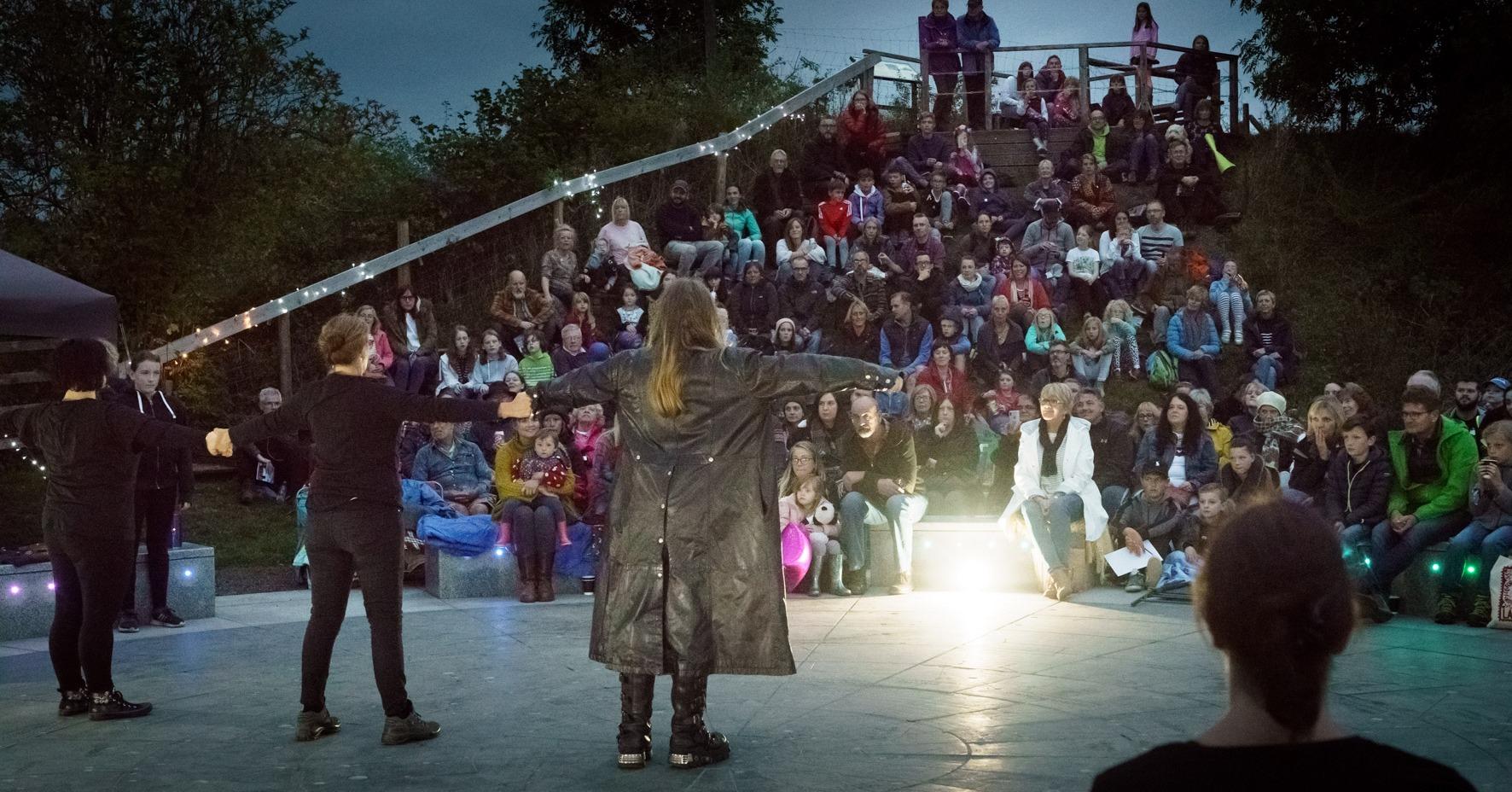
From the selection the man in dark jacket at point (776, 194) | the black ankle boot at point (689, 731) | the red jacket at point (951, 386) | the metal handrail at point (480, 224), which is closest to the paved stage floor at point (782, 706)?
the black ankle boot at point (689, 731)

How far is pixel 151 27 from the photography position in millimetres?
16719

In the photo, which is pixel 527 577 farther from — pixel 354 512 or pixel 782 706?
pixel 354 512

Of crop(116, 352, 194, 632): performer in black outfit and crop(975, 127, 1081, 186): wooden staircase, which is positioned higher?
crop(975, 127, 1081, 186): wooden staircase

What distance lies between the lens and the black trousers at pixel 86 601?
645cm

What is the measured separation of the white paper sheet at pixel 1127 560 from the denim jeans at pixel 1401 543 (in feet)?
5.25

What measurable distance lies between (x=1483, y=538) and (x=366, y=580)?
672 cm

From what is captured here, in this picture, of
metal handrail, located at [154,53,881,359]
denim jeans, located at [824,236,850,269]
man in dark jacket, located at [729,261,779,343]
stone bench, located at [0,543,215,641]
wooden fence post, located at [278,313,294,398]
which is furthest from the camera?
denim jeans, located at [824,236,850,269]

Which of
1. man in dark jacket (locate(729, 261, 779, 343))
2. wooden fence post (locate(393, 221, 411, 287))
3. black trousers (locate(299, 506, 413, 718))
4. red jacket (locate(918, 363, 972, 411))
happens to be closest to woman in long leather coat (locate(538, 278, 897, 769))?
black trousers (locate(299, 506, 413, 718))

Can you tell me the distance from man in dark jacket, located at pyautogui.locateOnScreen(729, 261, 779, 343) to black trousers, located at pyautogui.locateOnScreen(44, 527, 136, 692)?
971 centimetres

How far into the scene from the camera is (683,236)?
1712cm

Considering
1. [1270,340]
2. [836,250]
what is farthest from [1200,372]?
[836,250]

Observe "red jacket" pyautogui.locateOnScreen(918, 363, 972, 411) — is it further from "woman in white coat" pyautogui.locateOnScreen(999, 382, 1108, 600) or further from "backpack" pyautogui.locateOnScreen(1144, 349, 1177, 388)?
"woman in white coat" pyautogui.locateOnScreen(999, 382, 1108, 600)

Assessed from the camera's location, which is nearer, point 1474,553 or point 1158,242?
point 1474,553

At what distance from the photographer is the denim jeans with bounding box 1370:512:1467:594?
9.20m
